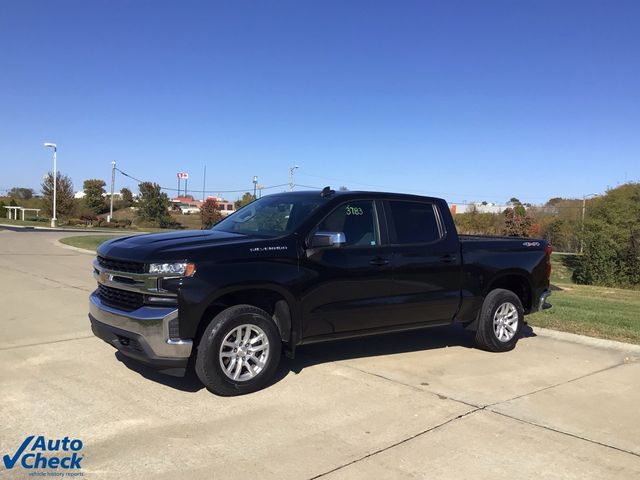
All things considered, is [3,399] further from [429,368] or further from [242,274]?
[429,368]

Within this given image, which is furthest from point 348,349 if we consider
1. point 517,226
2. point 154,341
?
point 517,226

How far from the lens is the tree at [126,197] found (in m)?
84.4

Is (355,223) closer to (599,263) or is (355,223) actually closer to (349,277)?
(349,277)

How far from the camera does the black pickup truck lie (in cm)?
483

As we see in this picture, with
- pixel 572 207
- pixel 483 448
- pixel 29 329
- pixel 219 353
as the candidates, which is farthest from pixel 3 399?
pixel 572 207

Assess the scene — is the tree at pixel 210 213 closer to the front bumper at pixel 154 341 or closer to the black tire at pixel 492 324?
the black tire at pixel 492 324

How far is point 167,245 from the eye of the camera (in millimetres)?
5039

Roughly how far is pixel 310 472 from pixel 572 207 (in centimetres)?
6580

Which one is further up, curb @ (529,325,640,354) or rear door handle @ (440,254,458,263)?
rear door handle @ (440,254,458,263)

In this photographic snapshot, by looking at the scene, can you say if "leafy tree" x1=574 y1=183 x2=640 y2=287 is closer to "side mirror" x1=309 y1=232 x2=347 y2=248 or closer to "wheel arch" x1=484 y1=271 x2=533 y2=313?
"wheel arch" x1=484 y1=271 x2=533 y2=313

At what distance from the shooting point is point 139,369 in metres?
5.75

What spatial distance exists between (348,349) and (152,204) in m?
56.1

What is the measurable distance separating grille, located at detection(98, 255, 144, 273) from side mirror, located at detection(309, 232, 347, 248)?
161cm

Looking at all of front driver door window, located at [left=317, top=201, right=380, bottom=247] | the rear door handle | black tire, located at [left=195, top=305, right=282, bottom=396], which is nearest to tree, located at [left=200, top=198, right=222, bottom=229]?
the rear door handle
